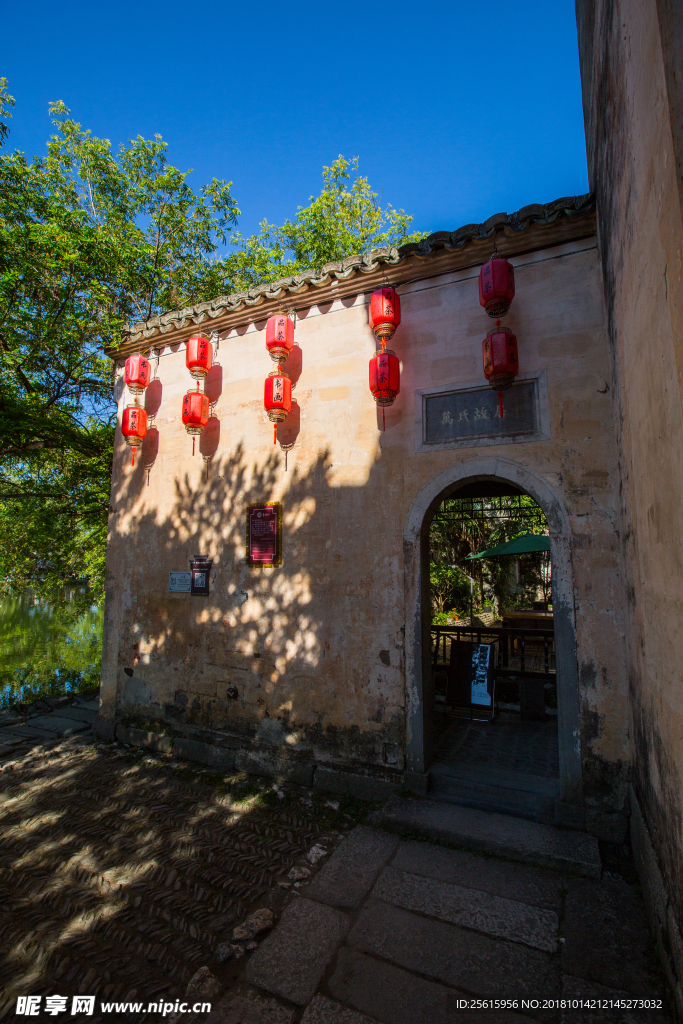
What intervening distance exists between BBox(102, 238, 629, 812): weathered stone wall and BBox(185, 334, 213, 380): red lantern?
29 centimetres

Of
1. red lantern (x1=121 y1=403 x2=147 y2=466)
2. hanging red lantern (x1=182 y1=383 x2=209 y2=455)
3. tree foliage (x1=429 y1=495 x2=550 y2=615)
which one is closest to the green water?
red lantern (x1=121 y1=403 x2=147 y2=466)

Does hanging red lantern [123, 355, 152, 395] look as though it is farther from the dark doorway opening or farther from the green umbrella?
the green umbrella

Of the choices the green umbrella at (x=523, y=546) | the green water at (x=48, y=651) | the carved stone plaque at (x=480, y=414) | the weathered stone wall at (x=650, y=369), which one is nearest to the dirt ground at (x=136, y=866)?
the weathered stone wall at (x=650, y=369)

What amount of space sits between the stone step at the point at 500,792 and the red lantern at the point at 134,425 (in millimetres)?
5382

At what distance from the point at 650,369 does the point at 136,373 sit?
6.00 m

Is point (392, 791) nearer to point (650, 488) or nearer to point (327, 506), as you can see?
point (327, 506)

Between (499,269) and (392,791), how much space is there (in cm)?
490

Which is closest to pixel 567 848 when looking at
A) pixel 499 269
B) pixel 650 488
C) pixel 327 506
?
pixel 650 488

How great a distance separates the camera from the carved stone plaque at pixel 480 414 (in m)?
4.22

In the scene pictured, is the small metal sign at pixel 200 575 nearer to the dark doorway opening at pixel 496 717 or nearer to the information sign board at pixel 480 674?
the dark doorway opening at pixel 496 717

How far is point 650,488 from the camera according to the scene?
8.05 feet

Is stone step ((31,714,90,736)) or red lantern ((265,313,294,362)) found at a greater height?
red lantern ((265,313,294,362))

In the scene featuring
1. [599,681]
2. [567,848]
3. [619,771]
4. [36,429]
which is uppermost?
[36,429]

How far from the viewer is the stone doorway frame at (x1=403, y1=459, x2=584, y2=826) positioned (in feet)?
12.3
